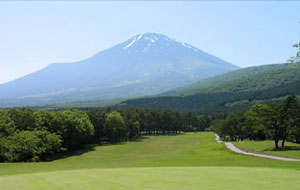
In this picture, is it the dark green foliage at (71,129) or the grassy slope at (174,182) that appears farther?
the dark green foliage at (71,129)

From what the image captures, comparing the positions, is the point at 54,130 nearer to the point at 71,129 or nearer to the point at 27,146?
the point at 71,129

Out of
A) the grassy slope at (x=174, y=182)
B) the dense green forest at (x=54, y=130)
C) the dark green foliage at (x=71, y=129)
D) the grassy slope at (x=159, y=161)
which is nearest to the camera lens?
the grassy slope at (x=174, y=182)

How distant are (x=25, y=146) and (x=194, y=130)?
119462 mm

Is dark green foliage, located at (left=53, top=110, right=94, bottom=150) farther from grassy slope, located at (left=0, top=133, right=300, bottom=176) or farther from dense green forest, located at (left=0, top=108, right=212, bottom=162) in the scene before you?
grassy slope, located at (left=0, top=133, right=300, bottom=176)

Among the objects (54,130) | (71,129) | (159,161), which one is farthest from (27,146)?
(159,161)

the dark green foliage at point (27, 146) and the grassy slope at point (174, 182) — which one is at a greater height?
the grassy slope at point (174, 182)

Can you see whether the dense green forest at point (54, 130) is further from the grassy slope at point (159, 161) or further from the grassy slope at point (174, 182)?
the grassy slope at point (174, 182)

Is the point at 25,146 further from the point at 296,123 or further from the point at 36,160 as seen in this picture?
Answer: the point at 296,123

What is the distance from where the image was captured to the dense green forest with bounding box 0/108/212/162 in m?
70.2

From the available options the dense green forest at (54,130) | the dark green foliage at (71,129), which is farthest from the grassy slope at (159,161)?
the dark green foliage at (71,129)

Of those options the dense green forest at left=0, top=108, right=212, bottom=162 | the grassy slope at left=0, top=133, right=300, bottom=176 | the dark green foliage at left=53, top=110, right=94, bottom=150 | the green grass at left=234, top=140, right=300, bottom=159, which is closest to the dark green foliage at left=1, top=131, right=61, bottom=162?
the dense green forest at left=0, top=108, right=212, bottom=162

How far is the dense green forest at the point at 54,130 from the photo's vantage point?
70.2 meters

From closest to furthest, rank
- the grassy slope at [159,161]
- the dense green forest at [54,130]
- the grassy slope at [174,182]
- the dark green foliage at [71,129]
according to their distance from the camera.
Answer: the grassy slope at [174,182] → the grassy slope at [159,161] → the dense green forest at [54,130] → the dark green foliage at [71,129]

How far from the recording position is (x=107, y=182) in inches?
960
